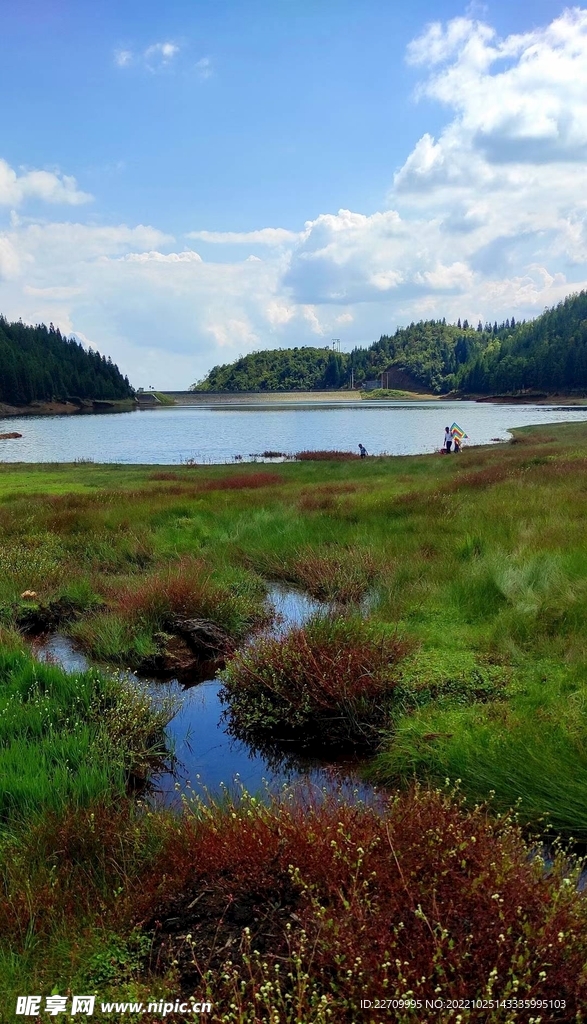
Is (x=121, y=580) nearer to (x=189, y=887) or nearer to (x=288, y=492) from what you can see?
(x=189, y=887)

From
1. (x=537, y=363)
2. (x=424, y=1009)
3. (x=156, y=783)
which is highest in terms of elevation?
(x=537, y=363)

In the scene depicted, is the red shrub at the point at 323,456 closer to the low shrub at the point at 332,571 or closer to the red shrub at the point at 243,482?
the red shrub at the point at 243,482

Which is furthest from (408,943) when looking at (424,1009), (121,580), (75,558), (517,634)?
(75,558)

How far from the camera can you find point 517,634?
845cm

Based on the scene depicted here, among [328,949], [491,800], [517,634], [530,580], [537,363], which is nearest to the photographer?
[328,949]

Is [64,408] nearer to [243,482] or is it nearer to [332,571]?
[243,482]

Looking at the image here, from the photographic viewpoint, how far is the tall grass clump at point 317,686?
23.2ft

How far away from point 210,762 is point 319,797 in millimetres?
1541

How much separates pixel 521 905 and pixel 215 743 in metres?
4.51

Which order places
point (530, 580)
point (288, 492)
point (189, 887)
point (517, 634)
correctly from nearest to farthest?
point (189, 887) → point (517, 634) → point (530, 580) → point (288, 492)

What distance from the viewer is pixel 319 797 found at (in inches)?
228

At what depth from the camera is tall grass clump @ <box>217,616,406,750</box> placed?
7059 mm

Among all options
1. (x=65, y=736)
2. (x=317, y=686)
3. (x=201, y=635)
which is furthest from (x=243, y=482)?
(x=65, y=736)

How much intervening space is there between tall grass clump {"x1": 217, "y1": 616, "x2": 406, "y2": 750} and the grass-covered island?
32mm
